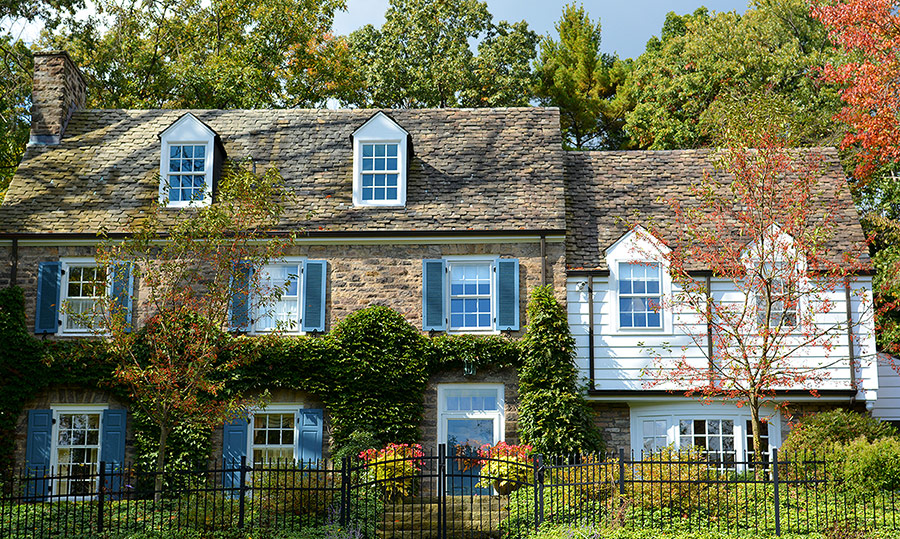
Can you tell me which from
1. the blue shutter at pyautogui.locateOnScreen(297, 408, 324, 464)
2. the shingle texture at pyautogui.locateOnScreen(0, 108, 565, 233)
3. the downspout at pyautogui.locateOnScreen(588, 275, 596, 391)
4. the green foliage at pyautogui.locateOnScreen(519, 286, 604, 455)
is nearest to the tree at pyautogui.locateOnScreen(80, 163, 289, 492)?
the blue shutter at pyautogui.locateOnScreen(297, 408, 324, 464)

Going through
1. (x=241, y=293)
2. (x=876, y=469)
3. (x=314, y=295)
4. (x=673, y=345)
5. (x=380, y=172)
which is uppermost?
(x=380, y=172)

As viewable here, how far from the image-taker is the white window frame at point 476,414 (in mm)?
18859

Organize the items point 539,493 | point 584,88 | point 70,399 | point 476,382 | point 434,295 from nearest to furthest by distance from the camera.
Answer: point 539,493
point 70,399
point 476,382
point 434,295
point 584,88

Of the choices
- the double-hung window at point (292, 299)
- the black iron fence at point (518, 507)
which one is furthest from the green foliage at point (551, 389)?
the double-hung window at point (292, 299)

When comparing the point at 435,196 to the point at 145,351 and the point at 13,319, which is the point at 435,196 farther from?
the point at 13,319

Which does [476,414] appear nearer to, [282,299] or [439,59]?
[282,299]

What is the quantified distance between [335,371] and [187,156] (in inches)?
243

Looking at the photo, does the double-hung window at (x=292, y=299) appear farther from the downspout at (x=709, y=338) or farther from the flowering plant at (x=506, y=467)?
the downspout at (x=709, y=338)

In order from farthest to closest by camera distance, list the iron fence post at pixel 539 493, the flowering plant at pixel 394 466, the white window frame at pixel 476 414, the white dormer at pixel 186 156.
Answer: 1. the white dormer at pixel 186 156
2. the white window frame at pixel 476 414
3. the flowering plant at pixel 394 466
4. the iron fence post at pixel 539 493

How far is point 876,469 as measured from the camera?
47.3 feet

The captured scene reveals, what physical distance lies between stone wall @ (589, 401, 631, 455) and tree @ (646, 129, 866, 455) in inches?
41.1

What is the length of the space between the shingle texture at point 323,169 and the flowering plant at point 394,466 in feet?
15.4

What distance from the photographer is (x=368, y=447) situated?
59.3 ft

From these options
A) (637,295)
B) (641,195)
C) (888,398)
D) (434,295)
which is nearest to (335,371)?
(434,295)
